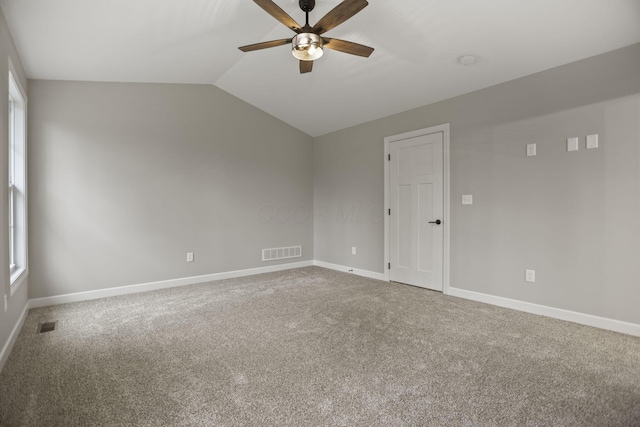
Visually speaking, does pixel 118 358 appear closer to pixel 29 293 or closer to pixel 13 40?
pixel 29 293

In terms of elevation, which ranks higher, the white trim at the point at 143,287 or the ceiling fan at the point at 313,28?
the ceiling fan at the point at 313,28

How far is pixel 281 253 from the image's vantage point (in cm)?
532

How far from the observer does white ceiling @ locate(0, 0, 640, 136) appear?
96.5 inches

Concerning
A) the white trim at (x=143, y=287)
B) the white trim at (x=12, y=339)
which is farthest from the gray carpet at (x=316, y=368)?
the white trim at (x=143, y=287)

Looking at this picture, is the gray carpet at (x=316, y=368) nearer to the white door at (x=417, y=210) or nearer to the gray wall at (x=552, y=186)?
the gray wall at (x=552, y=186)

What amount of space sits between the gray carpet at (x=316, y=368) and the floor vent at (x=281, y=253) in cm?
177

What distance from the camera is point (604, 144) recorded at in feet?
9.06

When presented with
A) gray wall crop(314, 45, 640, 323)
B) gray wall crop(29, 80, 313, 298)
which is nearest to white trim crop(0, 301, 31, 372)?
gray wall crop(29, 80, 313, 298)

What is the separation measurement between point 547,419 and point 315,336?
5.12 ft

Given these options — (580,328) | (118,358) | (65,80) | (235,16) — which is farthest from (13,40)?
(580,328)

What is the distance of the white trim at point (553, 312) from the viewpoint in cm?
268

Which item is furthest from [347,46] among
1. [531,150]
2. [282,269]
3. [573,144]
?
[282,269]

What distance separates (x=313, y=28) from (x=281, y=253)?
3.66 metres

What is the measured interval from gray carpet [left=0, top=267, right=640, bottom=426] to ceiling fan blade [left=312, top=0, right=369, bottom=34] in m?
2.36
